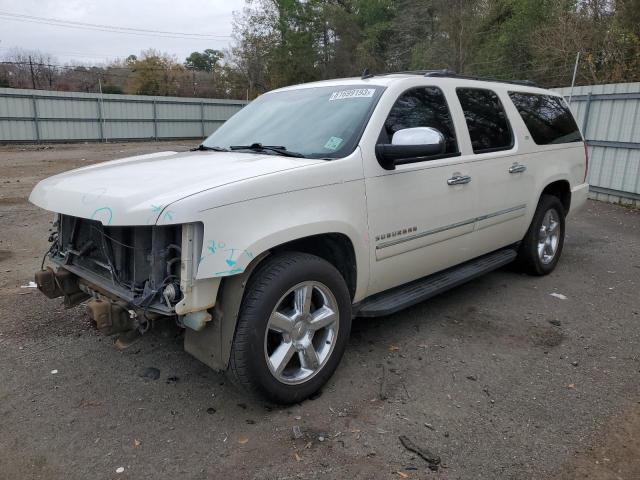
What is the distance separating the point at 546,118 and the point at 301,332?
374cm

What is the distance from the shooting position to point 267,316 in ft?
8.93

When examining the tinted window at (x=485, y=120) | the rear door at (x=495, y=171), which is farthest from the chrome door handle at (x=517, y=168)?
the tinted window at (x=485, y=120)

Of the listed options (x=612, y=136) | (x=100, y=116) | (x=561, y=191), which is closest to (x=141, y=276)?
(x=561, y=191)

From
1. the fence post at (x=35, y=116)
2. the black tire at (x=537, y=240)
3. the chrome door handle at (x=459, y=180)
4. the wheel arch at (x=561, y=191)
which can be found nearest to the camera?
the chrome door handle at (x=459, y=180)

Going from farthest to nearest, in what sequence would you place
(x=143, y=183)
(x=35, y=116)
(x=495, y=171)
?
(x=35, y=116) < (x=495, y=171) < (x=143, y=183)

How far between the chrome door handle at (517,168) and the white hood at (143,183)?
224 cm

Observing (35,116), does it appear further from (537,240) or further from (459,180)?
(459,180)

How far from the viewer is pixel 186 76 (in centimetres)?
4488

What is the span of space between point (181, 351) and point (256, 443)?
1.26 meters

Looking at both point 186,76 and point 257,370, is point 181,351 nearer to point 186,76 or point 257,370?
point 257,370

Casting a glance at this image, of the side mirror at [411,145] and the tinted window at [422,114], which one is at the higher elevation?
the tinted window at [422,114]

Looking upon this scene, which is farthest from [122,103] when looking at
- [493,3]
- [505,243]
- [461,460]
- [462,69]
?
[461,460]

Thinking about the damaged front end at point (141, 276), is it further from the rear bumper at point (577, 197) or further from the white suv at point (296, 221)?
the rear bumper at point (577, 197)

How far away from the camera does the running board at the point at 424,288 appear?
11.3ft
